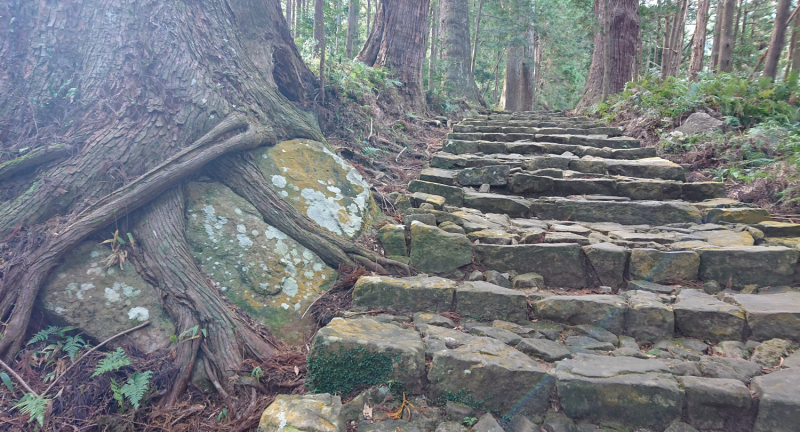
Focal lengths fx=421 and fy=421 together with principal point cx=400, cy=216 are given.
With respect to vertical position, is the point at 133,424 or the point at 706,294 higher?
the point at 706,294

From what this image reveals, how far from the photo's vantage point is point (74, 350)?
2.53m

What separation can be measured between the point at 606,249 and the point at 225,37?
4013 millimetres

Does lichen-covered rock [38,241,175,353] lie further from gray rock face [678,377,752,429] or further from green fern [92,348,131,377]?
gray rock face [678,377,752,429]

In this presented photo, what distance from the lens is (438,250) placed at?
3.41 m

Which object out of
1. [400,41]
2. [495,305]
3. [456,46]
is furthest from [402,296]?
[456,46]

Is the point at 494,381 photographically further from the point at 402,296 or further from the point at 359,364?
the point at 402,296

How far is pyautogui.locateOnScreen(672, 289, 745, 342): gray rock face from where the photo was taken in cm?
255

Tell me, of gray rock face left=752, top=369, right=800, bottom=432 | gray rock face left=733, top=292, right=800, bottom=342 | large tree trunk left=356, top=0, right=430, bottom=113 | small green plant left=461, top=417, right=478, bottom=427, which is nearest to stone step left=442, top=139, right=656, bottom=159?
large tree trunk left=356, top=0, right=430, bottom=113

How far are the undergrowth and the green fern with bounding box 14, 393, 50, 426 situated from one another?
5956 millimetres

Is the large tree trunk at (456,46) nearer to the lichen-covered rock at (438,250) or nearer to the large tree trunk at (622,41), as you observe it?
the large tree trunk at (622,41)

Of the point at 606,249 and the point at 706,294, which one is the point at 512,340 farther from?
the point at 706,294

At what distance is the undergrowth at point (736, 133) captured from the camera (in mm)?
4445

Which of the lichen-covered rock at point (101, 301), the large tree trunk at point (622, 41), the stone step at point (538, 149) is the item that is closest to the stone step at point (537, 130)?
the stone step at point (538, 149)

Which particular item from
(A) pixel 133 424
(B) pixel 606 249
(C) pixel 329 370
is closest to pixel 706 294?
(B) pixel 606 249
